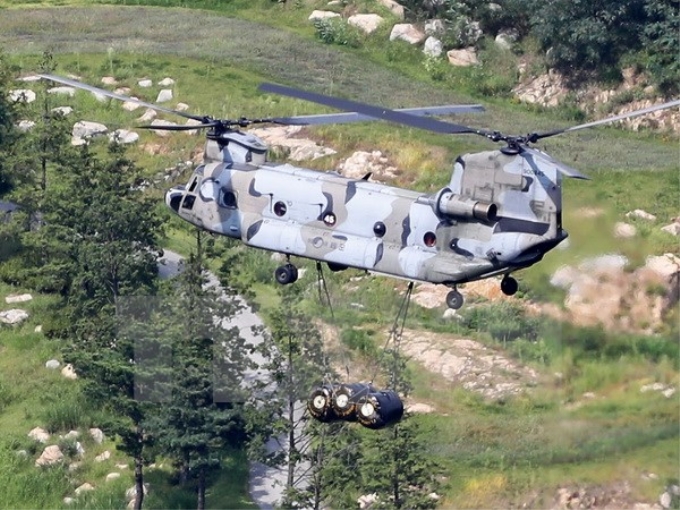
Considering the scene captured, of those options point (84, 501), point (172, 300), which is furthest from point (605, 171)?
point (84, 501)

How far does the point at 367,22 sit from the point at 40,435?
3392 centimetres

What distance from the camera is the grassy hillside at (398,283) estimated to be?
5859 cm

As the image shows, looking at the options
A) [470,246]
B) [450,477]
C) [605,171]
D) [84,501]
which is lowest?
[84,501]

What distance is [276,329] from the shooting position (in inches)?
2667

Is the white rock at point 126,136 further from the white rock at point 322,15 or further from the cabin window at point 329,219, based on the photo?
the cabin window at point 329,219

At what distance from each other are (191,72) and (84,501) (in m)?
29.5

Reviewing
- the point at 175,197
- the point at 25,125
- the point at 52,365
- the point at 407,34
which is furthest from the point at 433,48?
the point at 175,197

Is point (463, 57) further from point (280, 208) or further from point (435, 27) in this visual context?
point (280, 208)

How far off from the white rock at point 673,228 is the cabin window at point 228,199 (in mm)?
24499

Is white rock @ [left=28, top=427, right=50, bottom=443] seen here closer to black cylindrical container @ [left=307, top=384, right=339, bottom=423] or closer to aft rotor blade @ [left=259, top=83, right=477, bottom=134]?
black cylindrical container @ [left=307, top=384, right=339, bottom=423]

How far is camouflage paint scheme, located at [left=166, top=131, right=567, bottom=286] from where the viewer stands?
148 ft

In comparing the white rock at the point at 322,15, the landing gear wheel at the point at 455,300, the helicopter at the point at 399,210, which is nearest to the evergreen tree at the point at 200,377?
the helicopter at the point at 399,210

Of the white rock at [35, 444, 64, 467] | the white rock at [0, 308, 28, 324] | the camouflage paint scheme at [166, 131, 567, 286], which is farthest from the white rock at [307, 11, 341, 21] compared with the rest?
the camouflage paint scheme at [166, 131, 567, 286]

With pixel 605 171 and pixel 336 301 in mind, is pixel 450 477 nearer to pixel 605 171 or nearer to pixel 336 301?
pixel 336 301
